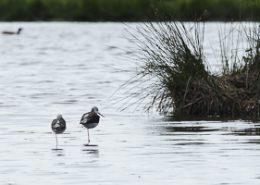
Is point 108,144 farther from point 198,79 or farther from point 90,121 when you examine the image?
point 198,79

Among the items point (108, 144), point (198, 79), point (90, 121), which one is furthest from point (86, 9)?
point (108, 144)

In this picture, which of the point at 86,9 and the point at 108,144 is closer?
the point at 108,144

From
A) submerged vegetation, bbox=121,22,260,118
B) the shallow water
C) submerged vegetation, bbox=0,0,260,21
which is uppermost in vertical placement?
submerged vegetation, bbox=0,0,260,21

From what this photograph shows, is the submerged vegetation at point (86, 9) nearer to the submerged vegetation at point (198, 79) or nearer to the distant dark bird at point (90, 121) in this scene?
the submerged vegetation at point (198, 79)

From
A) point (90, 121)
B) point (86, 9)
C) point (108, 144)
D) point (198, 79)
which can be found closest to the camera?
point (108, 144)

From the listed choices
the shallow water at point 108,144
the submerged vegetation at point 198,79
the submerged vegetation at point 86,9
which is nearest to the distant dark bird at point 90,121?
the shallow water at point 108,144

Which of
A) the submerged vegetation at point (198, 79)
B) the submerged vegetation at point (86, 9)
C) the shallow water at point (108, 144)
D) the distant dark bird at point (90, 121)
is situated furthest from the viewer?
the submerged vegetation at point (86, 9)

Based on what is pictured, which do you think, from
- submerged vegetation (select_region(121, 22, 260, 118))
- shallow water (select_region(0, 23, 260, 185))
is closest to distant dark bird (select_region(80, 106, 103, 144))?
shallow water (select_region(0, 23, 260, 185))

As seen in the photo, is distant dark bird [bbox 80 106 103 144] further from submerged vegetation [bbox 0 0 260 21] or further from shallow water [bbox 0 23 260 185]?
submerged vegetation [bbox 0 0 260 21]

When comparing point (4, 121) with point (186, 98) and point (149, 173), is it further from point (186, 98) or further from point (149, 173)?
point (149, 173)

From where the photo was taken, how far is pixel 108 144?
1606 cm

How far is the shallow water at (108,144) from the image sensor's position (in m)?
13.1

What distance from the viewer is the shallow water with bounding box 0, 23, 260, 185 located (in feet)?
43.0

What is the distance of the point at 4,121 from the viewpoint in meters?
19.4
